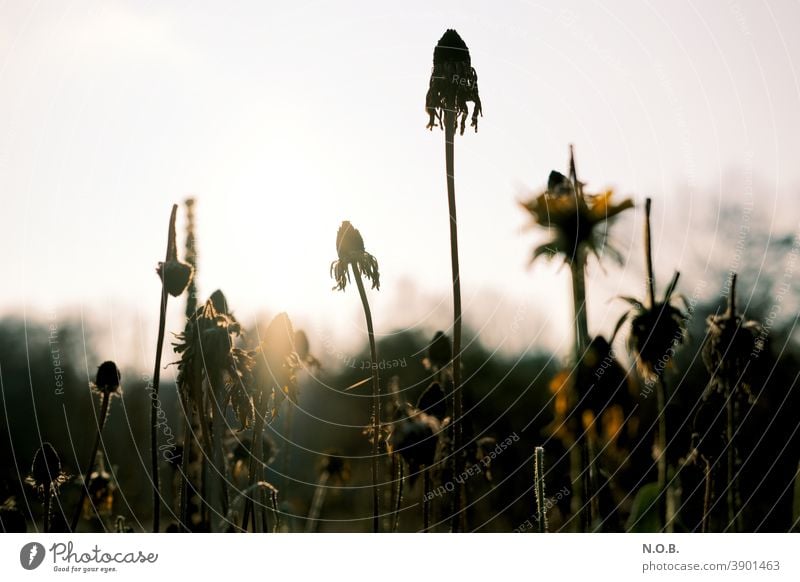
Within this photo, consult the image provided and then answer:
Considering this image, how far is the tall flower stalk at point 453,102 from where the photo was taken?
255 inches

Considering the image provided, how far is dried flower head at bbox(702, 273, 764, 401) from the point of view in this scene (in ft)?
23.1

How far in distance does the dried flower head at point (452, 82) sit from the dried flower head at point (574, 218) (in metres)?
0.98

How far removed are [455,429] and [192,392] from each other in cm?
209

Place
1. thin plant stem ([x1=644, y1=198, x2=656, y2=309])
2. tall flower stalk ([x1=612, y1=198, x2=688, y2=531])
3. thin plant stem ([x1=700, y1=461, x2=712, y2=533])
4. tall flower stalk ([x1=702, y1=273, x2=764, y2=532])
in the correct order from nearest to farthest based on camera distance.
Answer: thin plant stem ([x1=644, y1=198, x2=656, y2=309]) → tall flower stalk ([x1=612, y1=198, x2=688, y2=531]) → thin plant stem ([x1=700, y1=461, x2=712, y2=533]) → tall flower stalk ([x1=702, y1=273, x2=764, y2=532])

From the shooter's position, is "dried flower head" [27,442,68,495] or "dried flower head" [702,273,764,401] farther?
"dried flower head" [702,273,764,401]

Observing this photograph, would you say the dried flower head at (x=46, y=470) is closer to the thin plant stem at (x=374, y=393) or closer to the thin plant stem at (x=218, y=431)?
the thin plant stem at (x=218, y=431)

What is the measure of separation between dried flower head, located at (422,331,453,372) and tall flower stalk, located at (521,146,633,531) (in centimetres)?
140

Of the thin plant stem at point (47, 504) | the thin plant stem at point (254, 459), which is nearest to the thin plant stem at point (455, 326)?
the thin plant stem at point (254, 459)

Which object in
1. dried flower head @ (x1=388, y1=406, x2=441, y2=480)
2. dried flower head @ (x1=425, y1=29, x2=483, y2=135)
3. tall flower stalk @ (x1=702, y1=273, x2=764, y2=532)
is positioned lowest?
dried flower head @ (x1=388, y1=406, x2=441, y2=480)

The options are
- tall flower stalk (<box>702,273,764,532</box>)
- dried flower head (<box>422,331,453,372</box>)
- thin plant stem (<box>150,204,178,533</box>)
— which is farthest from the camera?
dried flower head (<box>422,331,453,372</box>)

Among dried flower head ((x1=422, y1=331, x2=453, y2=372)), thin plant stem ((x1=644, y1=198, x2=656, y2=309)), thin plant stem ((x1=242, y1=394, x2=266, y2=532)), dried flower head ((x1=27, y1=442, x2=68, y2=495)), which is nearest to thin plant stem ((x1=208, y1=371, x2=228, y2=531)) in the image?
→ thin plant stem ((x1=242, y1=394, x2=266, y2=532))

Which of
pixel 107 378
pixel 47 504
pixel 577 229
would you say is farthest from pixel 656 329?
pixel 47 504

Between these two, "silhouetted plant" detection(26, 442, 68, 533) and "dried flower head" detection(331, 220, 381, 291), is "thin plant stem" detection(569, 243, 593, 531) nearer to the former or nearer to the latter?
"dried flower head" detection(331, 220, 381, 291)

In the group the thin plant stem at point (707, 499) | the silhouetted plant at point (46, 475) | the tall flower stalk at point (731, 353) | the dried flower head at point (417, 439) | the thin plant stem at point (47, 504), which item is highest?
the tall flower stalk at point (731, 353)
